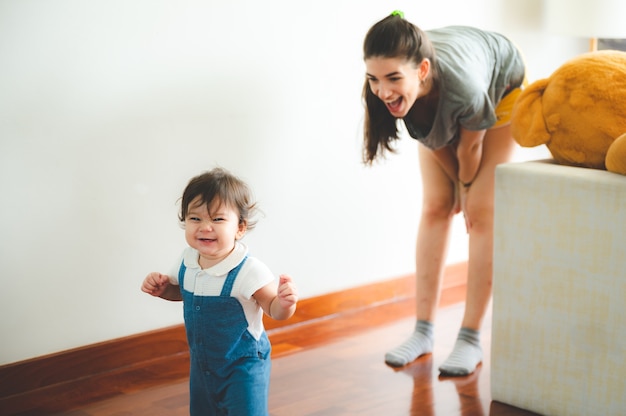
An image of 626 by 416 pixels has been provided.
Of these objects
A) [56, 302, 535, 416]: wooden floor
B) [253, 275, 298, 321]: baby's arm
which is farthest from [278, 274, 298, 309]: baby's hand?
[56, 302, 535, 416]: wooden floor

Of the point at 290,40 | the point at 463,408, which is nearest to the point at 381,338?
the point at 463,408

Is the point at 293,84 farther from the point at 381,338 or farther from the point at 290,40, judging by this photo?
the point at 381,338

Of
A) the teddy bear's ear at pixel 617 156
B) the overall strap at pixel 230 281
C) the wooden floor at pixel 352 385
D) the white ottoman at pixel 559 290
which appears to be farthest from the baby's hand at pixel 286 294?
the teddy bear's ear at pixel 617 156

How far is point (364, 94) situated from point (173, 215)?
1.99ft

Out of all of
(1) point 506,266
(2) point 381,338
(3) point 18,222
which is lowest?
(2) point 381,338

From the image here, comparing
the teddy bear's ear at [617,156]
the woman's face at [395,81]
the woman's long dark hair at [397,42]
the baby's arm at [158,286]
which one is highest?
the woman's long dark hair at [397,42]

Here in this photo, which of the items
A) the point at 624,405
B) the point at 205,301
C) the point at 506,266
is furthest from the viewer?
the point at 506,266

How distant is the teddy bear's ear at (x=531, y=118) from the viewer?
6.31 feet

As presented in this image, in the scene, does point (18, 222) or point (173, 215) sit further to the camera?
point (173, 215)

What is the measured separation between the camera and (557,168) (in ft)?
6.07

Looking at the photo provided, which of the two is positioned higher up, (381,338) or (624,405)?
(624,405)

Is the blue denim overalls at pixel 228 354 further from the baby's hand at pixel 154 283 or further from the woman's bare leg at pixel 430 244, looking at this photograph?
the woman's bare leg at pixel 430 244

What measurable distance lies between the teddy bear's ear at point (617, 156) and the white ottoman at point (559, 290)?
2 centimetres

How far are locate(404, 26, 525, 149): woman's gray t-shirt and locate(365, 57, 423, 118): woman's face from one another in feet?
0.26
